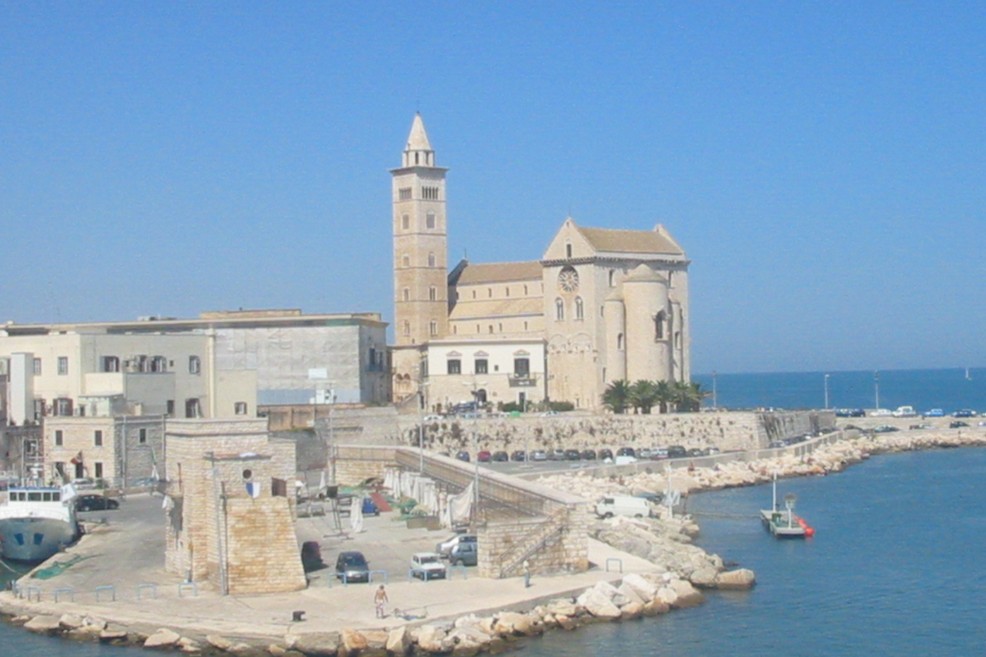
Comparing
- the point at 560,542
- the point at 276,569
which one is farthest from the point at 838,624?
the point at 276,569

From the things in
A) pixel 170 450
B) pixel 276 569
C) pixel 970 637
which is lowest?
pixel 970 637

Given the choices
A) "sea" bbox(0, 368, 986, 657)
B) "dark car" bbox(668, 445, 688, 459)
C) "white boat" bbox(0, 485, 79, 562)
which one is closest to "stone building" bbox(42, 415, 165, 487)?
"white boat" bbox(0, 485, 79, 562)

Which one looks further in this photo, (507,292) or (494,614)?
(507,292)

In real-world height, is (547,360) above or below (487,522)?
above

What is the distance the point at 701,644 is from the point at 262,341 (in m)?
48.6

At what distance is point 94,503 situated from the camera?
1991 inches

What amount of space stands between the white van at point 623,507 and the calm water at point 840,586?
7.74 ft

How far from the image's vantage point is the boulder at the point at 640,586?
35.9 meters

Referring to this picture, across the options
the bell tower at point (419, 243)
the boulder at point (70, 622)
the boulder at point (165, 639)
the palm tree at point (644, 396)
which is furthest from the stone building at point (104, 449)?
the bell tower at point (419, 243)

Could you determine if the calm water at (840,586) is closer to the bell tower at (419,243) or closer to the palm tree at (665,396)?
the palm tree at (665,396)

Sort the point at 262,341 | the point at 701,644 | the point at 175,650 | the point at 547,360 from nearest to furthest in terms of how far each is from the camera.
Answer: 1. the point at 175,650
2. the point at 701,644
3. the point at 262,341
4. the point at 547,360

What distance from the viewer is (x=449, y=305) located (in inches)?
3716

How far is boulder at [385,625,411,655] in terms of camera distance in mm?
30109

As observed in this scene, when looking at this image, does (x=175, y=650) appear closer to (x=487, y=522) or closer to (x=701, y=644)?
(x=487, y=522)
